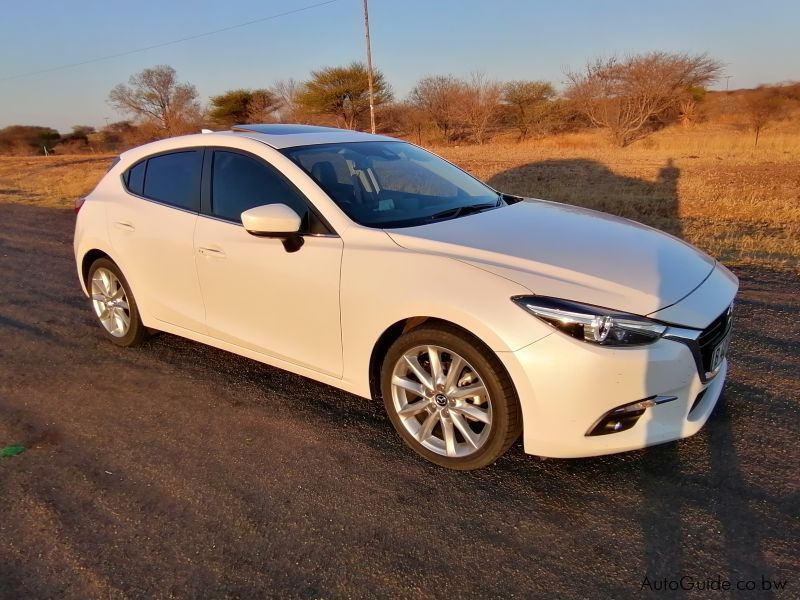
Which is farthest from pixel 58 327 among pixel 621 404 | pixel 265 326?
pixel 621 404

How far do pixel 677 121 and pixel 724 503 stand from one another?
4129 cm

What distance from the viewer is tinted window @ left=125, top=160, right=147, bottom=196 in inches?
179

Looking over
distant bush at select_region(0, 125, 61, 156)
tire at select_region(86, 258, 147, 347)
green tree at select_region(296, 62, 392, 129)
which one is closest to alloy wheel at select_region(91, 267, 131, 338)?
tire at select_region(86, 258, 147, 347)

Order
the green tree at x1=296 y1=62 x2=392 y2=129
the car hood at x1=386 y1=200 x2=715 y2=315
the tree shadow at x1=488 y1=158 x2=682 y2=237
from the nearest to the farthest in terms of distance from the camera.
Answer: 1. the car hood at x1=386 y1=200 x2=715 y2=315
2. the tree shadow at x1=488 y1=158 x2=682 y2=237
3. the green tree at x1=296 y1=62 x2=392 y2=129

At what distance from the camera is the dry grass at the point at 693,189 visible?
26.6 feet

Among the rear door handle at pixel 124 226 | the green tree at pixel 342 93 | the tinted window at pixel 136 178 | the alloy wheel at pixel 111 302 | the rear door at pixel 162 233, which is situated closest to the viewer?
the rear door at pixel 162 233

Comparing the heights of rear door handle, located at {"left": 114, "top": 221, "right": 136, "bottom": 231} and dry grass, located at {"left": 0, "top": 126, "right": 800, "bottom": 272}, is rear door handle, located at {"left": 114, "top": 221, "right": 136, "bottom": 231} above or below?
above

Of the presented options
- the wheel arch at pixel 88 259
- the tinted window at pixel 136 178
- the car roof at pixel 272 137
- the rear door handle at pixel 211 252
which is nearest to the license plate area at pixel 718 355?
the car roof at pixel 272 137

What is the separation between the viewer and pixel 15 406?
3.90 metres

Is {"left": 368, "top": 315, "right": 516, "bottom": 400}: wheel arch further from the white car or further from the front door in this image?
the front door

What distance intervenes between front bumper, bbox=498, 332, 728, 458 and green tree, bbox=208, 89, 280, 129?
1908 inches

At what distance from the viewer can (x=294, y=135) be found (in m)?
4.09

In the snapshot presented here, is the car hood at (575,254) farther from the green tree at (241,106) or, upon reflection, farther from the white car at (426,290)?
the green tree at (241,106)

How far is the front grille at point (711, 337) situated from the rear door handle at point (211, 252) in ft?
8.95
